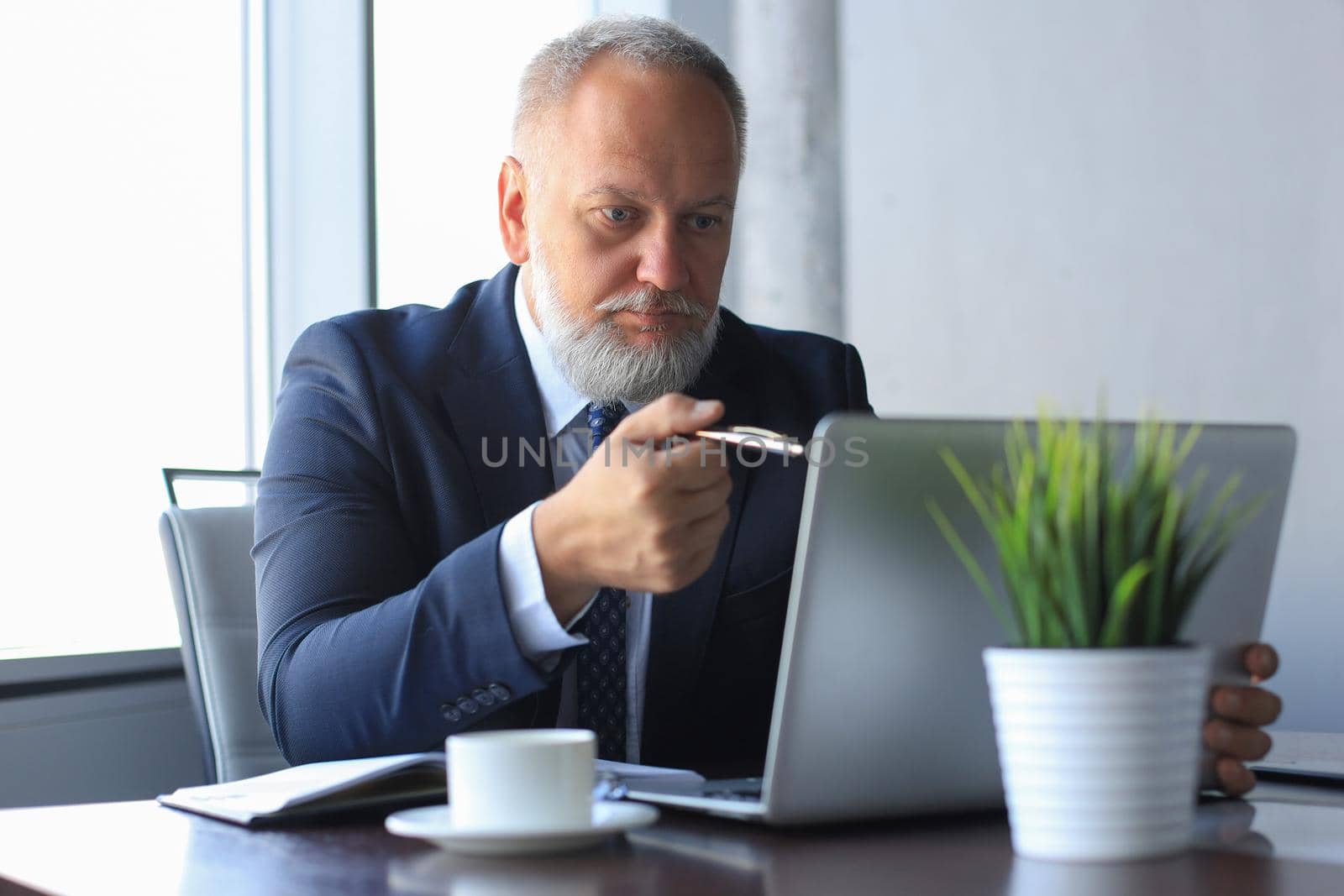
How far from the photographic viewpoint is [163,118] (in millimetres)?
2646

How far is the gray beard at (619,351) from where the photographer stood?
1.73 meters

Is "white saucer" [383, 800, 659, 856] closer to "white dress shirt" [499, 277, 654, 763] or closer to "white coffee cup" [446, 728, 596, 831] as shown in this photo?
"white coffee cup" [446, 728, 596, 831]

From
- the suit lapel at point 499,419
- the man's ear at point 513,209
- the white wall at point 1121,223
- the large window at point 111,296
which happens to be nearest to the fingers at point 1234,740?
the suit lapel at point 499,419

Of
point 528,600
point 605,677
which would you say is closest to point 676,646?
point 605,677

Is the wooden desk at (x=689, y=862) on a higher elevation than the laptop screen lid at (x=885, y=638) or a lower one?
lower

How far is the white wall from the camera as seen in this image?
2.36 meters

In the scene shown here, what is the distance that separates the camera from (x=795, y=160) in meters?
3.18

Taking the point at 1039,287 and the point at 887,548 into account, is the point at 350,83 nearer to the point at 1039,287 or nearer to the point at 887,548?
the point at 1039,287

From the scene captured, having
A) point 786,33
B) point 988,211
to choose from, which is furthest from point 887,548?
point 786,33

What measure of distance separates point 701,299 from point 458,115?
1.67 metres

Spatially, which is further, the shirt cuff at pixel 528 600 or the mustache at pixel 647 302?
the mustache at pixel 647 302

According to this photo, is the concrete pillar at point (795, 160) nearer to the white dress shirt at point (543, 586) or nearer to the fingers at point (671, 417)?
the white dress shirt at point (543, 586)

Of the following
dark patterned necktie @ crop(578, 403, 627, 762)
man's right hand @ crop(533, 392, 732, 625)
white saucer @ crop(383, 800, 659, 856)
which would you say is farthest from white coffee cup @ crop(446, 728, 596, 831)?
dark patterned necktie @ crop(578, 403, 627, 762)

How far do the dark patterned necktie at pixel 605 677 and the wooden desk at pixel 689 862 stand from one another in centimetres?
57
